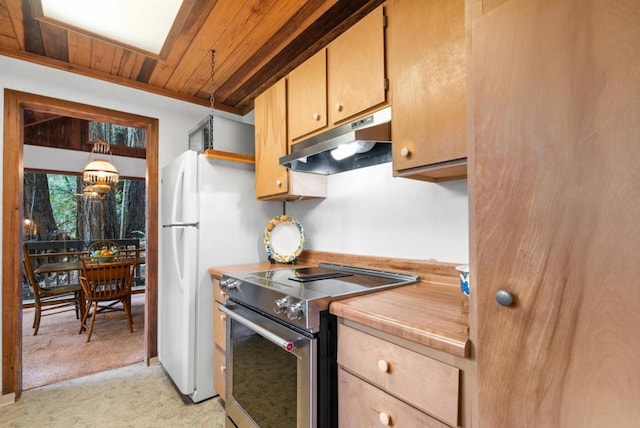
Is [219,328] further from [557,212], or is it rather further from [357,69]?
[557,212]

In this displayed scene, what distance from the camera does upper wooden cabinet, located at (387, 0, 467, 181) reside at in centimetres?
102

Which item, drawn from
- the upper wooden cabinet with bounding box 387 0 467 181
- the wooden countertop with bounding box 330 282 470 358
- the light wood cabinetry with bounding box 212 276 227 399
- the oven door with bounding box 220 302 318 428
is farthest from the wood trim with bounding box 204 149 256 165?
the wooden countertop with bounding box 330 282 470 358

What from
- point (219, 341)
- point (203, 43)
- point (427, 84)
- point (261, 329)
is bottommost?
point (219, 341)

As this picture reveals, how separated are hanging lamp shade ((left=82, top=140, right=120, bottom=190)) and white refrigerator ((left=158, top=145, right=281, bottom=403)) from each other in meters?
2.19

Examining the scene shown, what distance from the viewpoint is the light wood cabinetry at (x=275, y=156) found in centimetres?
189

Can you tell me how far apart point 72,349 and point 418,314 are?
348 cm

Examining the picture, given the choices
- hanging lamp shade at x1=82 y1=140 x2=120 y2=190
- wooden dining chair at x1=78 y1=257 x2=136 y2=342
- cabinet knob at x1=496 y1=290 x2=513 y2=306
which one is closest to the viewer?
cabinet knob at x1=496 y1=290 x2=513 y2=306

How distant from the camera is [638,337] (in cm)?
49

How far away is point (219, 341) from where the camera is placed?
6.26 feet

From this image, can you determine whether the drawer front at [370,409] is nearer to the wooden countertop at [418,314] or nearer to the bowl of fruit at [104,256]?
the wooden countertop at [418,314]

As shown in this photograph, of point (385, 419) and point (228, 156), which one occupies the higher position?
point (228, 156)

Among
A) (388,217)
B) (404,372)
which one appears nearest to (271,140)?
(388,217)

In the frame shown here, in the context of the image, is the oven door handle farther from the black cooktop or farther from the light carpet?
the light carpet

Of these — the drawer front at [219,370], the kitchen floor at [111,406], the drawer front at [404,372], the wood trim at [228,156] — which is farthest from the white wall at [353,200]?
the kitchen floor at [111,406]
